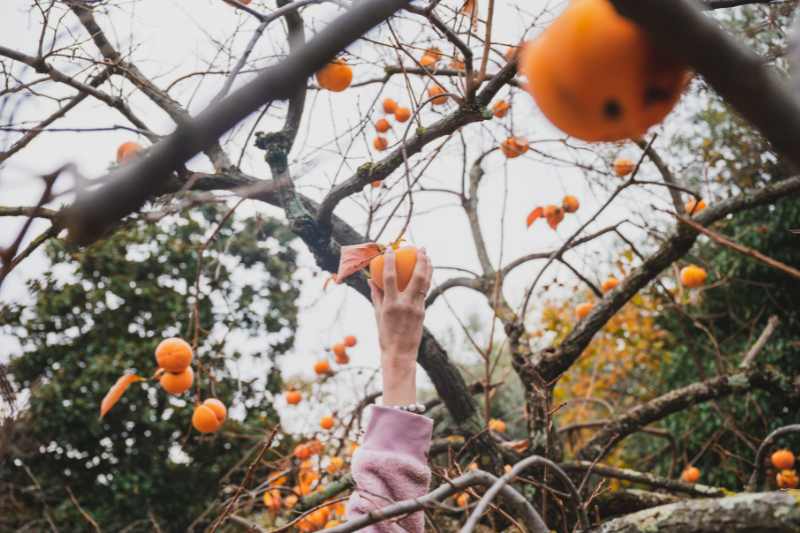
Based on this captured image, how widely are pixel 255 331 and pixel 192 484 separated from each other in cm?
207

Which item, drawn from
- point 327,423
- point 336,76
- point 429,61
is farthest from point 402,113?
point 327,423

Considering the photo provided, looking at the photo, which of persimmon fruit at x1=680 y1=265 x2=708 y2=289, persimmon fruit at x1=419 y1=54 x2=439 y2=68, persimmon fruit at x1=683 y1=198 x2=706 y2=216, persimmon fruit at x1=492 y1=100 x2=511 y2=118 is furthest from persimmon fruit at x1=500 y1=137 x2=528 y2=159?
persimmon fruit at x1=680 y1=265 x2=708 y2=289

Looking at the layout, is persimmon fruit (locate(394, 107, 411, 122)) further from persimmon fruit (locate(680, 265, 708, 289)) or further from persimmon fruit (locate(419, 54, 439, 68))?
persimmon fruit (locate(680, 265, 708, 289))

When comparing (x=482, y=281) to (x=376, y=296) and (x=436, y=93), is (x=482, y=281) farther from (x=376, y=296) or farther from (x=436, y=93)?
A: (x=376, y=296)

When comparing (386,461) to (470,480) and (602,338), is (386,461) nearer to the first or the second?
(470,480)

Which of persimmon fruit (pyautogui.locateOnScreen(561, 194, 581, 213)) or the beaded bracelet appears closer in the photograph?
the beaded bracelet

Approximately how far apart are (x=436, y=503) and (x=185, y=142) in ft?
1.81

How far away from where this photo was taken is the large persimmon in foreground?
438 millimetres

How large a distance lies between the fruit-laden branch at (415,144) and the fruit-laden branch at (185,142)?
3.30 feet

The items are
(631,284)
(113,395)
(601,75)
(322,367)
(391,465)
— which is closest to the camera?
(601,75)

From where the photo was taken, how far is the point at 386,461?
1163 millimetres

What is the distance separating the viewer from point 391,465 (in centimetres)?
116

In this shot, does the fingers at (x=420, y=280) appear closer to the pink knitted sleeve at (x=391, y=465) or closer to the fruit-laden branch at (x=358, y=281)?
the pink knitted sleeve at (x=391, y=465)

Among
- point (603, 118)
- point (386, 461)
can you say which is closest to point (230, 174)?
point (386, 461)
